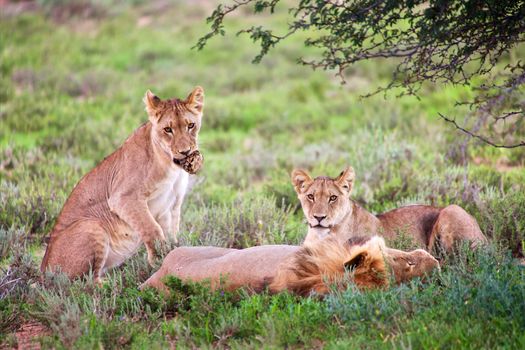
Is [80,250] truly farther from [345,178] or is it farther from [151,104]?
[345,178]

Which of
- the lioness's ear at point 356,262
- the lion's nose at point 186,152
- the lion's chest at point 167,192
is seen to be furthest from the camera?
the lion's chest at point 167,192

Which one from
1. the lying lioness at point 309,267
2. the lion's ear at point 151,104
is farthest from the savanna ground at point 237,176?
the lion's ear at point 151,104

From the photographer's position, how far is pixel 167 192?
7699mm

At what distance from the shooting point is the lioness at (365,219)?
7059mm

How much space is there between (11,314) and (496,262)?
11.5ft

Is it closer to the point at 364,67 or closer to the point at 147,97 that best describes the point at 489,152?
the point at 147,97

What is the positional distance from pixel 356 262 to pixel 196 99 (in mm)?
2887

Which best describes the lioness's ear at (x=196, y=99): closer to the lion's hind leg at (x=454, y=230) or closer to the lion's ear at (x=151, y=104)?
the lion's ear at (x=151, y=104)

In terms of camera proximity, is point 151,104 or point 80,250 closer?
point 80,250

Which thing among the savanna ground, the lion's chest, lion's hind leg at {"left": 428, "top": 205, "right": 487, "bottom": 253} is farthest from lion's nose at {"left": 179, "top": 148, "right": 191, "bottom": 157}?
lion's hind leg at {"left": 428, "top": 205, "right": 487, "bottom": 253}

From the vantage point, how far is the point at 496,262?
6047 mm

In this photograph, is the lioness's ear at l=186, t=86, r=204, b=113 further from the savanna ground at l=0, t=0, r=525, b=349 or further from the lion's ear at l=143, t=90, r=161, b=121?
the savanna ground at l=0, t=0, r=525, b=349

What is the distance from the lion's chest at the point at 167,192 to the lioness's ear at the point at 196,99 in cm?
61

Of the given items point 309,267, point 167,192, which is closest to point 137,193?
point 167,192
